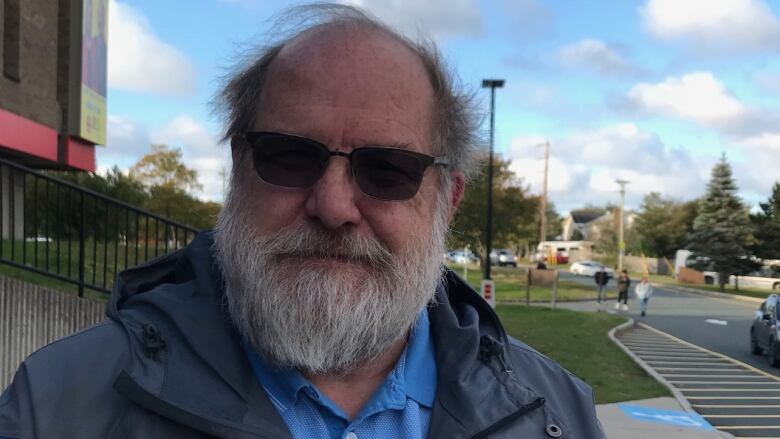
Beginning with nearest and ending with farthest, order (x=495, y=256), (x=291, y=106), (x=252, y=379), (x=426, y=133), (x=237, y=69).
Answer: (x=252, y=379) → (x=291, y=106) → (x=426, y=133) → (x=237, y=69) → (x=495, y=256)

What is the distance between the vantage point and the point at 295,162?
5.35ft

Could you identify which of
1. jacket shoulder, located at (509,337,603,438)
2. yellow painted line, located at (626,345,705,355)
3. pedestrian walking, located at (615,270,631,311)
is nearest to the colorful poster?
yellow painted line, located at (626,345,705,355)

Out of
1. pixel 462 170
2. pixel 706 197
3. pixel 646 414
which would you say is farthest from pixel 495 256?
pixel 462 170

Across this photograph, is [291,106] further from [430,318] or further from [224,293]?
[430,318]

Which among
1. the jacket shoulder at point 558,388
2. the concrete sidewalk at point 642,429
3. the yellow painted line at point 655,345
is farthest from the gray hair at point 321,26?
the yellow painted line at point 655,345

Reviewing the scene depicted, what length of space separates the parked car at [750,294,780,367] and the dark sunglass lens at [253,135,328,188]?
1348 centimetres

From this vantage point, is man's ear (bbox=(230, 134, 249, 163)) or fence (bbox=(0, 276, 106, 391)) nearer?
man's ear (bbox=(230, 134, 249, 163))

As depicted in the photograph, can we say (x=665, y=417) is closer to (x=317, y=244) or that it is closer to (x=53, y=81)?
(x=317, y=244)

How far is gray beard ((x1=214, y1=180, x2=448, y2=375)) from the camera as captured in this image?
160 cm

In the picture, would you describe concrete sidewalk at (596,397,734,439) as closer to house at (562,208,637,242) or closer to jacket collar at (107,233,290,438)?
jacket collar at (107,233,290,438)

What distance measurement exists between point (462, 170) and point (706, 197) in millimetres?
48010

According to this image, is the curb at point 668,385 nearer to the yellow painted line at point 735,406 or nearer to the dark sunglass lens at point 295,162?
the yellow painted line at point 735,406

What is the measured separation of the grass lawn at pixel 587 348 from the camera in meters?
9.06

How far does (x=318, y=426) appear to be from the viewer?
1.55m
